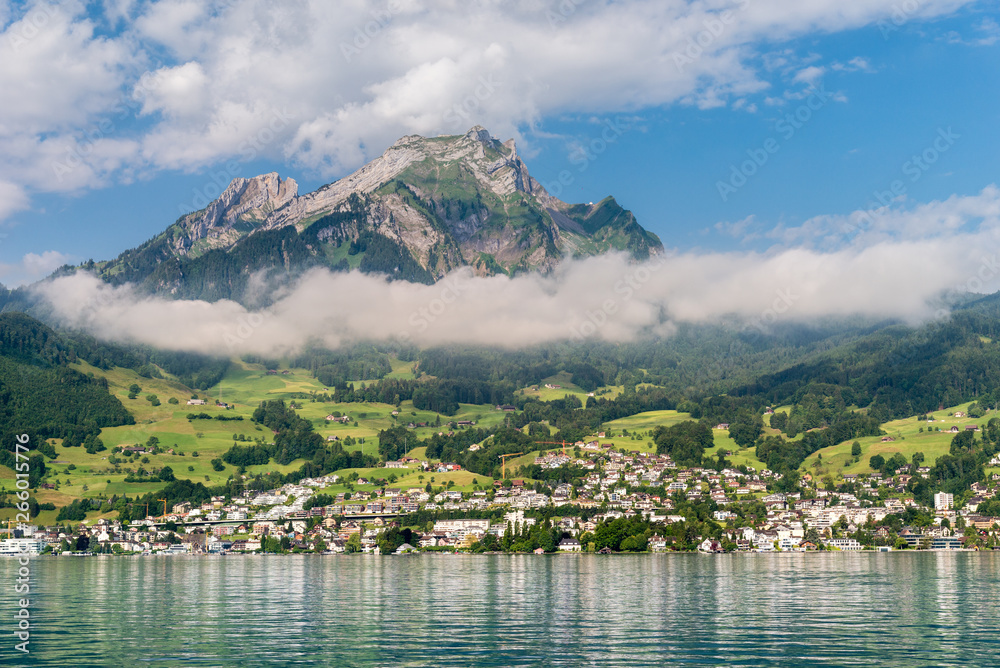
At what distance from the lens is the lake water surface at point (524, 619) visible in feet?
152

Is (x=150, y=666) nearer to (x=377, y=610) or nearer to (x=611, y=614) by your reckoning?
(x=377, y=610)

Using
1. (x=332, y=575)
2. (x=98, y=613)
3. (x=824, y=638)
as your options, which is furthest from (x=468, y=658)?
(x=332, y=575)

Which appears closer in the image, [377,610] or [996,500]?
[377,610]

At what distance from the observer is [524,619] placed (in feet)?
201

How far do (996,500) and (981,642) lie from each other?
164659 millimetres

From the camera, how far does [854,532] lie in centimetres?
18312

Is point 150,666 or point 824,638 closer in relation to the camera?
point 150,666

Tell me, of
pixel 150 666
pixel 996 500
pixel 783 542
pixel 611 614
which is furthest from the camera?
pixel 996 500

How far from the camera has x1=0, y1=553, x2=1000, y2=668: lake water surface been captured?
46.2m

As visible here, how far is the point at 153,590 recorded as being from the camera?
8875 centimetres

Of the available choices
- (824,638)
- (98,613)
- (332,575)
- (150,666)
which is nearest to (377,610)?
(98,613)

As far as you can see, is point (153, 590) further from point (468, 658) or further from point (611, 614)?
point (468, 658)

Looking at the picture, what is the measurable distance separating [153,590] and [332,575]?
87.7 ft

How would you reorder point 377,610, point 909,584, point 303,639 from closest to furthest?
point 303,639, point 377,610, point 909,584
